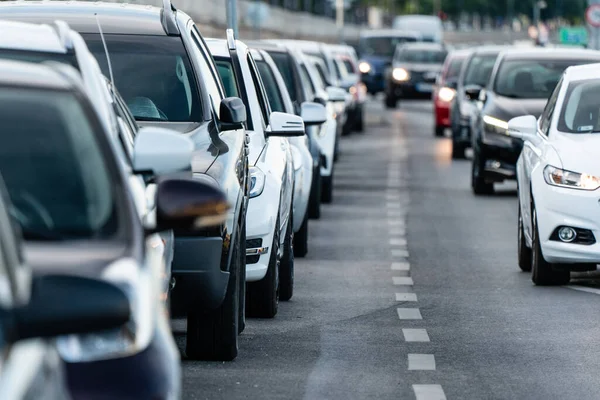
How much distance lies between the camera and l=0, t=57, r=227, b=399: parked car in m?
4.68

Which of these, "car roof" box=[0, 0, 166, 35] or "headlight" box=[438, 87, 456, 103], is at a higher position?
"car roof" box=[0, 0, 166, 35]

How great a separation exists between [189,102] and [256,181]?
116 cm

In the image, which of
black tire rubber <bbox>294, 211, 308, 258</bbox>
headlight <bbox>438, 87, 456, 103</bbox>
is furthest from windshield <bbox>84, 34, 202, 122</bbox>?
headlight <bbox>438, 87, 456, 103</bbox>

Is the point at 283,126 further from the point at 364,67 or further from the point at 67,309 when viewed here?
the point at 364,67

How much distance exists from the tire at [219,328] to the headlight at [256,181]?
1473 mm

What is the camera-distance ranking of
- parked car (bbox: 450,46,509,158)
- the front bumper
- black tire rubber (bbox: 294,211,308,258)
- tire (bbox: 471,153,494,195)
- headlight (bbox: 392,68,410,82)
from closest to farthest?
the front bumper → black tire rubber (bbox: 294,211,308,258) → tire (bbox: 471,153,494,195) → parked car (bbox: 450,46,509,158) → headlight (bbox: 392,68,410,82)

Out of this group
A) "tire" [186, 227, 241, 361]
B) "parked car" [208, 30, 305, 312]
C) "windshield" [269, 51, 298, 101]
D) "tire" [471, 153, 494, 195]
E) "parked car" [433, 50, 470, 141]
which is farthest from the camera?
"parked car" [433, 50, 470, 141]

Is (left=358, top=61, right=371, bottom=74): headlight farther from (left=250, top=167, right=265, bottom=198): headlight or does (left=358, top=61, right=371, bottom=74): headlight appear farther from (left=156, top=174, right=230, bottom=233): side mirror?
(left=156, top=174, right=230, bottom=233): side mirror

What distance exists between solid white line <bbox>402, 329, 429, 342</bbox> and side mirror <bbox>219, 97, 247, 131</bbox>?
1.60m

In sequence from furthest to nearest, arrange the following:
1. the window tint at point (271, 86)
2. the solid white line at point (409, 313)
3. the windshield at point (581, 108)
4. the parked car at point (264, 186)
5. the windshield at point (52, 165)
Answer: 1. the window tint at point (271, 86)
2. the windshield at point (581, 108)
3. the solid white line at point (409, 313)
4. the parked car at point (264, 186)
5. the windshield at point (52, 165)

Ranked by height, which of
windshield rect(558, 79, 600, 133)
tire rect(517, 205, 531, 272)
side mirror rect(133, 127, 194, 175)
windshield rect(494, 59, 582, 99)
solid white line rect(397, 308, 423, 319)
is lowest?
windshield rect(494, 59, 582, 99)

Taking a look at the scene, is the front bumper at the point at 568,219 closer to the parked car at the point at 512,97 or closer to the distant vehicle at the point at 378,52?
the parked car at the point at 512,97

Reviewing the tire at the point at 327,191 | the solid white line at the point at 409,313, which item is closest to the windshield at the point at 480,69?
the tire at the point at 327,191

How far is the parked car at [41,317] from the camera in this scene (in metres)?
4.05
